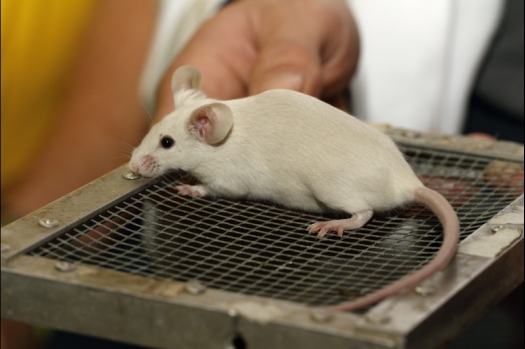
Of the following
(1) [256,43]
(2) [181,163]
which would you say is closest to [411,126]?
(1) [256,43]

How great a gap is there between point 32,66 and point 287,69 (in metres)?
1.27

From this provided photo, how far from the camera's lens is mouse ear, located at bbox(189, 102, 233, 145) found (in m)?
1.43

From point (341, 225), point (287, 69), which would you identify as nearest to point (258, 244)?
point (341, 225)

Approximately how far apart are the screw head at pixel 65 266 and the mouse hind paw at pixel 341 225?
47 centimetres

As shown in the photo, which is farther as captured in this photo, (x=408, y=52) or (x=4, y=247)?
(x=408, y=52)

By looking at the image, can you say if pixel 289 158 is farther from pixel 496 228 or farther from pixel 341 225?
pixel 496 228

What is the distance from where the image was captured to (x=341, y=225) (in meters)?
1.30

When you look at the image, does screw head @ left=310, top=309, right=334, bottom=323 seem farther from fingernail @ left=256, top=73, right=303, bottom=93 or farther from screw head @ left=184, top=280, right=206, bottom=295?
fingernail @ left=256, top=73, right=303, bottom=93

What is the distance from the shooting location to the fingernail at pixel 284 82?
1770mm

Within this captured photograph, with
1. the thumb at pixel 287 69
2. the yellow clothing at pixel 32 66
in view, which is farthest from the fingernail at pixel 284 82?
the yellow clothing at pixel 32 66

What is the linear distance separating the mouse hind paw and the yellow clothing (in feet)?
5.19

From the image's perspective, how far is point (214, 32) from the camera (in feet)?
7.64

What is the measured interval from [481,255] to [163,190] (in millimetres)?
694

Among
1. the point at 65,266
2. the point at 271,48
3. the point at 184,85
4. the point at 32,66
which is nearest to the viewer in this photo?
the point at 65,266
